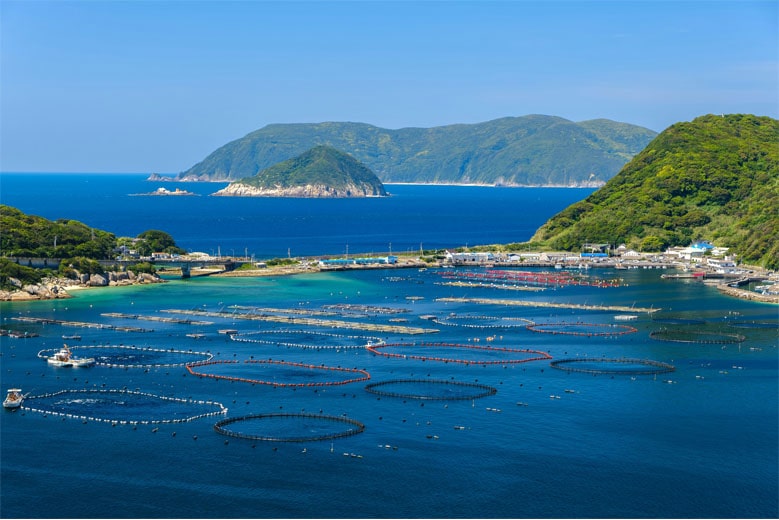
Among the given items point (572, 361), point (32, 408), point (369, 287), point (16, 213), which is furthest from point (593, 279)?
point (32, 408)

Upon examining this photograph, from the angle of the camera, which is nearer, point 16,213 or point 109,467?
point 109,467

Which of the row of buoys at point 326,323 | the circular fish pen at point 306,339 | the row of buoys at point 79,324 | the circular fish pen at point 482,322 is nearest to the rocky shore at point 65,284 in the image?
the row of buoys at point 79,324

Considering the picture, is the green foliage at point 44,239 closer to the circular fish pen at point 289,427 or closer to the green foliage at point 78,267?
the green foliage at point 78,267

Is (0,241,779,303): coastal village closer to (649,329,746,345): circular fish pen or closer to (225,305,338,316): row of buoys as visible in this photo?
(225,305,338,316): row of buoys

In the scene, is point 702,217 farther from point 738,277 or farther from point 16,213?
point 16,213

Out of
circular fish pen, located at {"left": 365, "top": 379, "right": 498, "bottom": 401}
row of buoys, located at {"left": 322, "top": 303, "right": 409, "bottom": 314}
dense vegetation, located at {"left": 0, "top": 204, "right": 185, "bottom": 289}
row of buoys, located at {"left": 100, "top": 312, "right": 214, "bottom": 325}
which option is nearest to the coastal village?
dense vegetation, located at {"left": 0, "top": 204, "right": 185, "bottom": 289}
